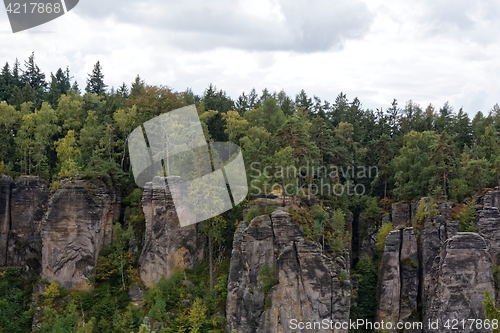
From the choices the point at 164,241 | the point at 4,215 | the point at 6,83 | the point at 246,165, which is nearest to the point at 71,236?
the point at 164,241

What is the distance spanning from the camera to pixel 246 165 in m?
42.3

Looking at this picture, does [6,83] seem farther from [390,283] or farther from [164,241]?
[390,283]

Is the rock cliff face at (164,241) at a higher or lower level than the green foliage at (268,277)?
higher

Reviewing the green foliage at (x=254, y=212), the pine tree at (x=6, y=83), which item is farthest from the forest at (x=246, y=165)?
the pine tree at (x=6, y=83)

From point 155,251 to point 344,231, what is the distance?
14.1 m

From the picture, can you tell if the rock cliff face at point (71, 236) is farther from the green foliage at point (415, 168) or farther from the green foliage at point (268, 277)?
the green foliage at point (415, 168)

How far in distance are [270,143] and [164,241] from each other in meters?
10.1

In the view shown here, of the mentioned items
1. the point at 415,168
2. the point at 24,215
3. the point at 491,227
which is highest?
the point at 415,168

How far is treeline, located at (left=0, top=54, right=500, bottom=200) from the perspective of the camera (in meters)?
43.9

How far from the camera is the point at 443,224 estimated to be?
41.9 metres

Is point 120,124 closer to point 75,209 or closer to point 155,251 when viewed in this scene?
point 75,209

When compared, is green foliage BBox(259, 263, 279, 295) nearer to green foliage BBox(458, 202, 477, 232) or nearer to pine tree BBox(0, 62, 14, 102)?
green foliage BBox(458, 202, 477, 232)

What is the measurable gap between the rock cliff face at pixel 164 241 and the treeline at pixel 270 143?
5.12 meters

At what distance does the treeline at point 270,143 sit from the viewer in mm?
43938
